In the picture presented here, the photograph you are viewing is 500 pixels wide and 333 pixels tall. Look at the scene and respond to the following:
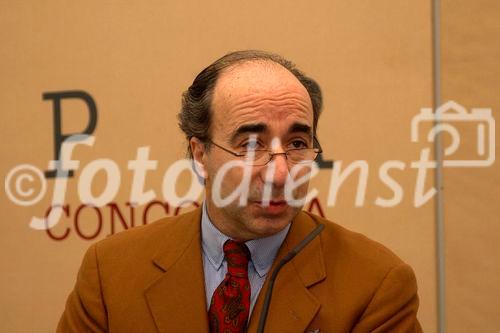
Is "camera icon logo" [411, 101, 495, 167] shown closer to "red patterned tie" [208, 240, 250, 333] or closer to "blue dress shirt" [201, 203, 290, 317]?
"blue dress shirt" [201, 203, 290, 317]

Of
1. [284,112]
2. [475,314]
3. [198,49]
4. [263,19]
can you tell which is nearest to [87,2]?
[198,49]

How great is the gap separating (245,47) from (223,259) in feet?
2.72

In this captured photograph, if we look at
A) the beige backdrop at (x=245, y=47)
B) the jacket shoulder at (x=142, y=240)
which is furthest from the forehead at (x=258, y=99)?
the beige backdrop at (x=245, y=47)

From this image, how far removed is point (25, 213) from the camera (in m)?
2.06

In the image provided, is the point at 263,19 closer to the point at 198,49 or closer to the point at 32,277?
the point at 198,49

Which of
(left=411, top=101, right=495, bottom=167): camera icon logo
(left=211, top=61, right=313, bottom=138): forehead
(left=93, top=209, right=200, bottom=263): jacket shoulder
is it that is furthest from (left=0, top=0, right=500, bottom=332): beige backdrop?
(left=211, top=61, right=313, bottom=138): forehead

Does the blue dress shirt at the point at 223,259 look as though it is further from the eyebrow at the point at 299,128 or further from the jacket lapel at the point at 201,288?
the eyebrow at the point at 299,128

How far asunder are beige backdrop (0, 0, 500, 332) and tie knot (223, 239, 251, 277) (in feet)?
2.23

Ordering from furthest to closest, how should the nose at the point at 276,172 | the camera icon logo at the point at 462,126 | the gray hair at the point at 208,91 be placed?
the camera icon logo at the point at 462,126
the gray hair at the point at 208,91
the nose at the point at 276,172

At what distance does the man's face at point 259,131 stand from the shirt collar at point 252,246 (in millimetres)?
22

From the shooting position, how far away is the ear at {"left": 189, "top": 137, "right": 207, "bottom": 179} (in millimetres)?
1387

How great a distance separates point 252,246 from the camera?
51.5 inches

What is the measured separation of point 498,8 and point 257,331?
1268mm

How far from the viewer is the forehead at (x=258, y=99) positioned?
49.0 inches
